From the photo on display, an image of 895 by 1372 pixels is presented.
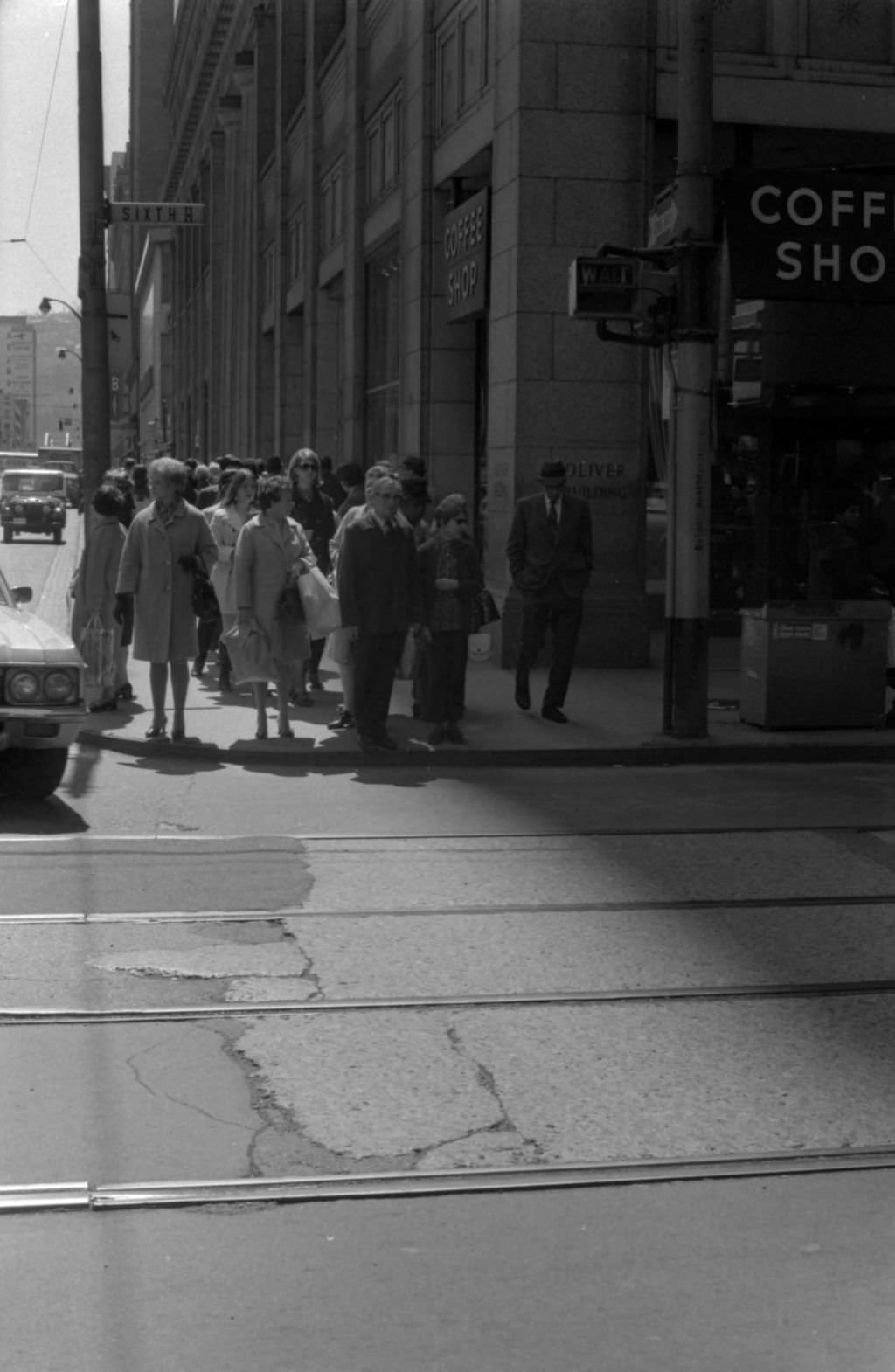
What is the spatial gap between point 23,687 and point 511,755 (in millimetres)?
3454

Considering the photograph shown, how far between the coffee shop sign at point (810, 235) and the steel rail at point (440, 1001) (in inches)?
430

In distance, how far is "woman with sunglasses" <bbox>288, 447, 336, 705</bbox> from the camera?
15.6m

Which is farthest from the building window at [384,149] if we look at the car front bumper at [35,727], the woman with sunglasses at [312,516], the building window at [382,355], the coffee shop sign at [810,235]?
the car front bumper at [35,727]

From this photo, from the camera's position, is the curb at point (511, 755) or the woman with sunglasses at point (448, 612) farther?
the woman with sunglasses at point (448, 612)

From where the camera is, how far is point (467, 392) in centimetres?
2073

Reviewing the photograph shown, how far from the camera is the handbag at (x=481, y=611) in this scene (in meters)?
13.1

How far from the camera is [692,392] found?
1246cm

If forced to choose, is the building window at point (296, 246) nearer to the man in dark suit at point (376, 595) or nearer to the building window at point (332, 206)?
the building window at point (332, 206)

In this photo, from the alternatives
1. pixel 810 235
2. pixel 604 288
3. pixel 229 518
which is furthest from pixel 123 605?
pixel 810 235

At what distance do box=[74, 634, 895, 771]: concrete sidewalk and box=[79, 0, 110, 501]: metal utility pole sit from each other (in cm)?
328

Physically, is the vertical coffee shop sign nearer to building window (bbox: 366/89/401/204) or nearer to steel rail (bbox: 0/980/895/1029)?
building window (bbox: 366/89/401/204)

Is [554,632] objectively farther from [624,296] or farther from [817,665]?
[624,296]

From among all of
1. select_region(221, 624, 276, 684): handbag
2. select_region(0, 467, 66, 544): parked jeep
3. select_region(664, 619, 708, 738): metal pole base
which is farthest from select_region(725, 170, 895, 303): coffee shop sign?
select_region(0, 467, 66, 544): parked jeep

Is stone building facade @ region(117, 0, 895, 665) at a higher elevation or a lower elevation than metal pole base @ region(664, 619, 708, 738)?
higher
